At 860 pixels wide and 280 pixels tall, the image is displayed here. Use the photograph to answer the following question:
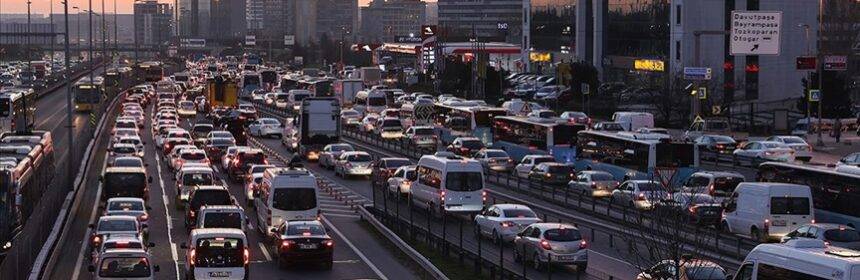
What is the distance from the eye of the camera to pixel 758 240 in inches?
1500

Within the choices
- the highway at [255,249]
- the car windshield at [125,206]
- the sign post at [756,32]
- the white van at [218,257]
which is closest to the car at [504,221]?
the highway at [255,249]

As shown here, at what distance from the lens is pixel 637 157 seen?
174ft

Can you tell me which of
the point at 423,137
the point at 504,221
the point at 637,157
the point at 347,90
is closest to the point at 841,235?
the point at 504,221

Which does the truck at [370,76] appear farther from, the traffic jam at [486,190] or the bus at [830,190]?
the bus at [830,190]

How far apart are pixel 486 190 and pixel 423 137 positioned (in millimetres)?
22894

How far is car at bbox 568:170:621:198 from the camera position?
50656 millimetres

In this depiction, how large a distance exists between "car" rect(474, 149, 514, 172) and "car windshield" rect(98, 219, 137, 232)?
26661mm

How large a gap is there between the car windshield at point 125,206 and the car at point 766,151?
29739mm

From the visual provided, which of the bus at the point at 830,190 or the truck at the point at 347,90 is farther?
the truck at the point at 347,90

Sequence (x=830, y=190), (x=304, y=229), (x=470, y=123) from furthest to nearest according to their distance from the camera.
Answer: (x=470, y=123)
(x=830, y=190)
(x=304, y=229)

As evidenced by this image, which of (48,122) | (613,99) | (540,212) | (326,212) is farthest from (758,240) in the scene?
(48,122)

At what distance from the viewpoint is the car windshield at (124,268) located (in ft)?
92.3

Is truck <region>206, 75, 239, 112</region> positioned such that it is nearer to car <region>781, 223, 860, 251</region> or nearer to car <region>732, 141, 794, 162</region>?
car <region>732, 141, 794, 162</region>

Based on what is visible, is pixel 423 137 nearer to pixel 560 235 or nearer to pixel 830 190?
pixel 830 190
